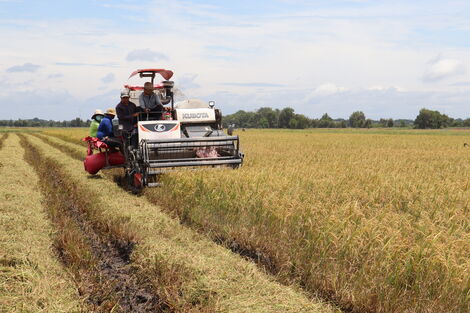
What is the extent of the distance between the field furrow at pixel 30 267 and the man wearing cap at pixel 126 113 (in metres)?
3.12

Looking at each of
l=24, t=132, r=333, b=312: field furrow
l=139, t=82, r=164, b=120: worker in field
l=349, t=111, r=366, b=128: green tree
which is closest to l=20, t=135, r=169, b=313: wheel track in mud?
l=24, t=132, r=333, b=312: field furrow

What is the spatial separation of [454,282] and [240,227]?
3.00 meters

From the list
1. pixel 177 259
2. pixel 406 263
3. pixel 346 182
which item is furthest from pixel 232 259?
pixel 346 182

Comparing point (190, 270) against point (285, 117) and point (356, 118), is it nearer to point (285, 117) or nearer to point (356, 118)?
point (285, 117)

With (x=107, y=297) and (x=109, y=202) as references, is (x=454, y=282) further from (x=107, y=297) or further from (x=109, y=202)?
(x=109, y=202)

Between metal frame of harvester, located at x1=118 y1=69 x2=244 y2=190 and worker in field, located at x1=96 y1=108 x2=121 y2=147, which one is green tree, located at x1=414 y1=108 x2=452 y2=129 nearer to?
metal frame of harvester, located at x1=118 y1=69 x2=244 y2=190

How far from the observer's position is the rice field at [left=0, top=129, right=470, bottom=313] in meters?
3.98

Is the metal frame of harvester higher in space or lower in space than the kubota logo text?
lower

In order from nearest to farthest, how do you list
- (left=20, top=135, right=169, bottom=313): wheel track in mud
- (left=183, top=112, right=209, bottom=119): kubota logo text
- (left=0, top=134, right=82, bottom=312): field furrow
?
(left=0, top=134, right=82, bottom=312): field furrow → (left=20, top=135, right=169, bottom=313): wheel track in mud → (left=183, top=112, right=209, bottom=119): kubota logo text

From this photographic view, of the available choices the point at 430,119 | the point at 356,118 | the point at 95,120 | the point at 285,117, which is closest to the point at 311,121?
the point at 285,117

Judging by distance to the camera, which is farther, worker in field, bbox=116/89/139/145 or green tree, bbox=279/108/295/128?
green tree, bbox=279/108/295/128

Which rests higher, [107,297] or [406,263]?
[406,263]

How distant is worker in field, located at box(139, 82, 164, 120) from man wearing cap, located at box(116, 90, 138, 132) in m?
0.32

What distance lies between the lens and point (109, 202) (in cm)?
834
